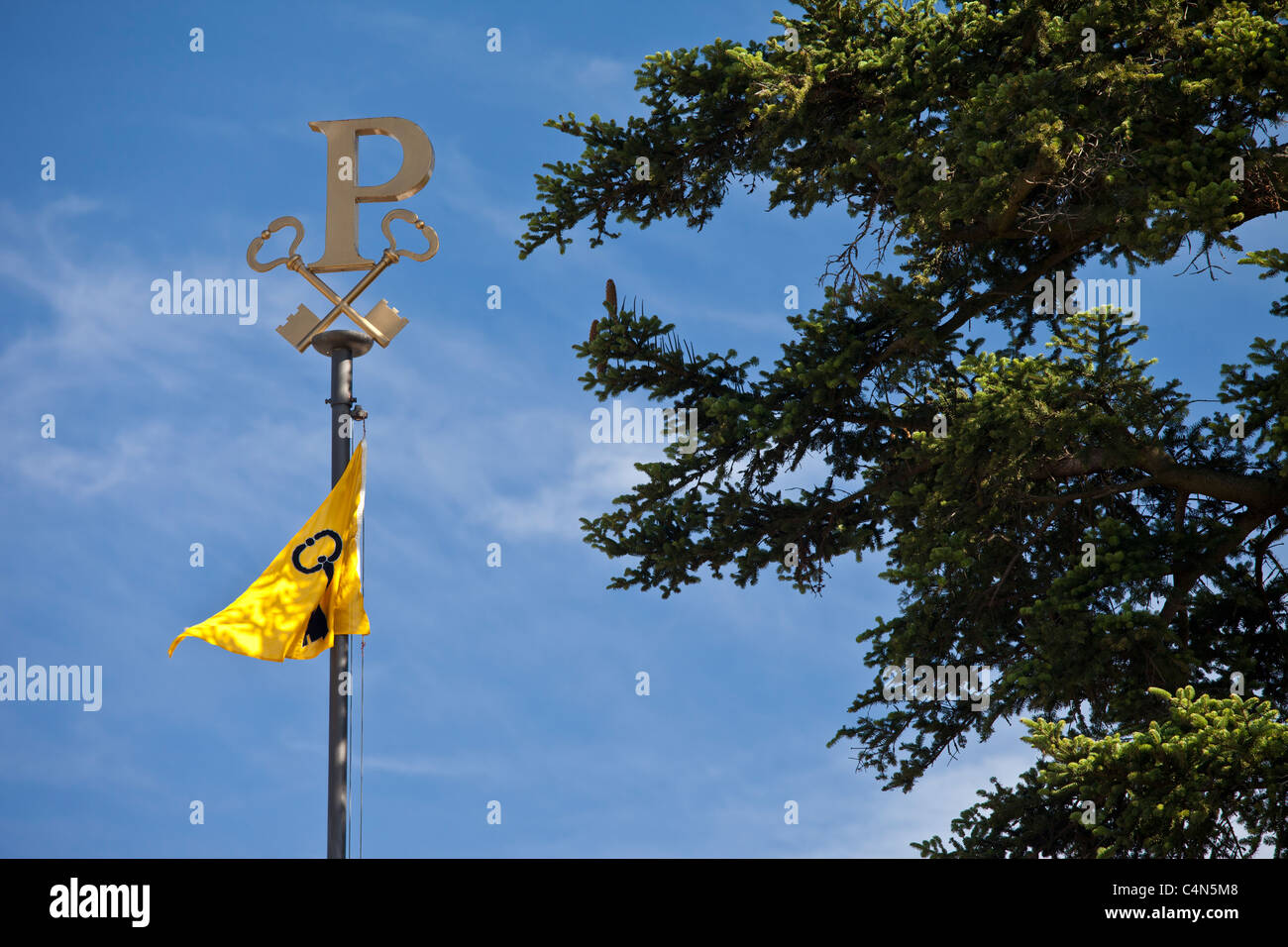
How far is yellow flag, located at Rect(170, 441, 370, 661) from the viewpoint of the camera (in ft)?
30.5

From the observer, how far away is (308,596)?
9.41 meters

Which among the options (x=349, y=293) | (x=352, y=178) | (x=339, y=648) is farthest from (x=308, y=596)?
(x=352, y=178)

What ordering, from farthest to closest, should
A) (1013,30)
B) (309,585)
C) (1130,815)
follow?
(1013,30)
(309,585)
(1130,815)

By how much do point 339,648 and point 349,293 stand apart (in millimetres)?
2771

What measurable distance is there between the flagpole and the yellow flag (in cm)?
18

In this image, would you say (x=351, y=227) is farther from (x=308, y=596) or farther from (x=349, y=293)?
(x=308, y=596)

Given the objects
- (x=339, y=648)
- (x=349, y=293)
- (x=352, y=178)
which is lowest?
(x=339, y=648)

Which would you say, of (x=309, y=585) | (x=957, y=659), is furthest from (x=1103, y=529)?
(x=309, y=585)

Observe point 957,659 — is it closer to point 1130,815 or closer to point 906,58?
point 1130,815

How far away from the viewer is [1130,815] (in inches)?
333

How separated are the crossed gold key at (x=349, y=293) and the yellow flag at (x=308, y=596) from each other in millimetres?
953

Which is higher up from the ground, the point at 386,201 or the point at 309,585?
the point at 386,201

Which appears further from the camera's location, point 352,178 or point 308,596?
point 352,178
